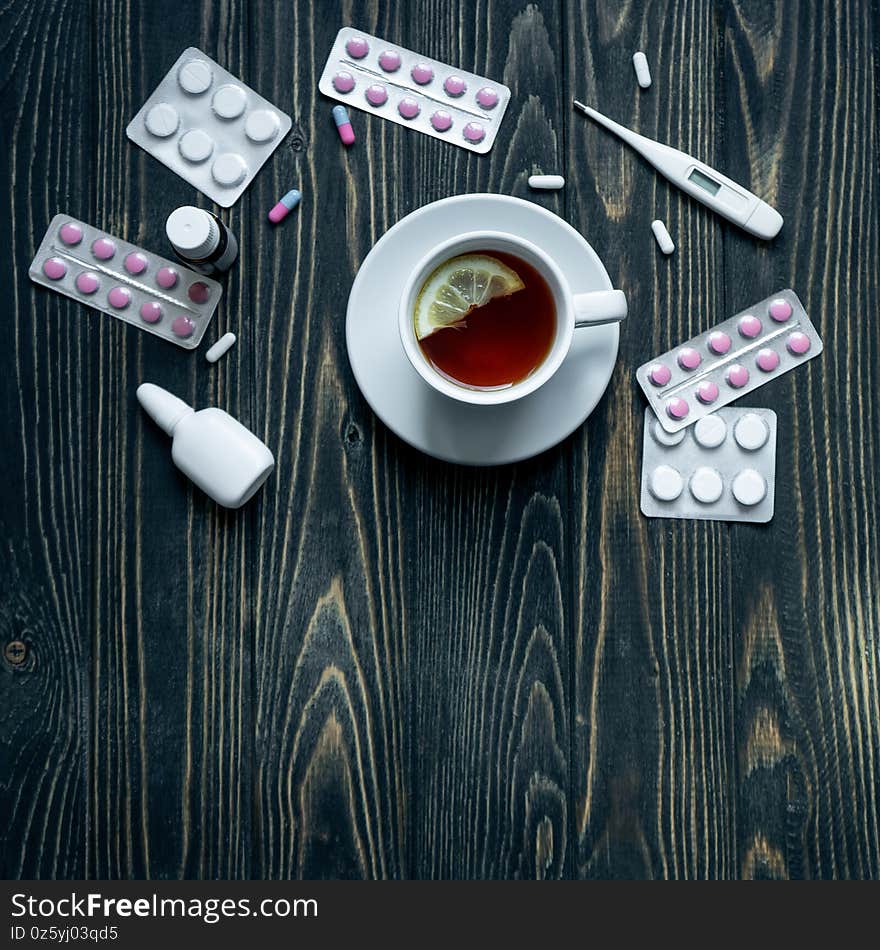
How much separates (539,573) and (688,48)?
1.81 feet

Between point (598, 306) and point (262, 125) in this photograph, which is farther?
point (262, 125)

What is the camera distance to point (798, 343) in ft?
3.27

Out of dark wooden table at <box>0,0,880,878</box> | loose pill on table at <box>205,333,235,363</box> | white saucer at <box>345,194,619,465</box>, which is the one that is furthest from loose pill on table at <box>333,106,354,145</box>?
loose pill on table at <box>205,333,235,363</box>

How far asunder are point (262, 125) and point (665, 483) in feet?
1.76

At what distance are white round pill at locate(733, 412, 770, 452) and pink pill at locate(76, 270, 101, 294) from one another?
2.14 ft

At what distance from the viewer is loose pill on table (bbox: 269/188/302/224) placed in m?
0.99

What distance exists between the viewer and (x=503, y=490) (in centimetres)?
99

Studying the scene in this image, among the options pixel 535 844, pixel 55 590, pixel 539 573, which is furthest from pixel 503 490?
pixel 55 590

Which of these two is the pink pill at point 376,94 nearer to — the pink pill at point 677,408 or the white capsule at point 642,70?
the white capsule at point 642,70

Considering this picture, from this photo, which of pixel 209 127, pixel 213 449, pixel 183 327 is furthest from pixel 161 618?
pixel 209 127

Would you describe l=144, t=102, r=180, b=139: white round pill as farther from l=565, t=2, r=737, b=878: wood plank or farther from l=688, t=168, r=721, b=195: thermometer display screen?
l=688, t=168, r=721, b=195: thermometer display screen

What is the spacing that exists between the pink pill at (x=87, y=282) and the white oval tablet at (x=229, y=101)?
0.67 ft

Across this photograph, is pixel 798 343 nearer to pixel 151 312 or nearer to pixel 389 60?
pixel 389 60

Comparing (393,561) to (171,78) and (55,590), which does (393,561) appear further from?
(171,78)
